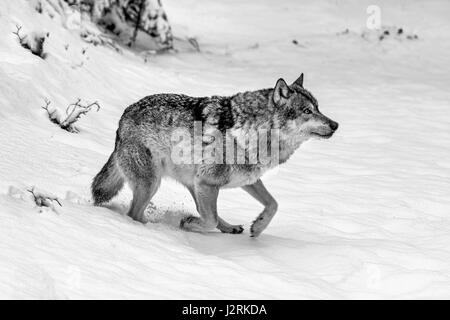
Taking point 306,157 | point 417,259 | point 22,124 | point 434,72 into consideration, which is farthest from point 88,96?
point 434,72

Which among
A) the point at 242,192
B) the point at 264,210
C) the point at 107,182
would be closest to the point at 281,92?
the point at 264,210

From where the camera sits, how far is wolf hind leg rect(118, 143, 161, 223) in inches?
252

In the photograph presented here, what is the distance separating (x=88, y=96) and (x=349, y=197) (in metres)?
4.16

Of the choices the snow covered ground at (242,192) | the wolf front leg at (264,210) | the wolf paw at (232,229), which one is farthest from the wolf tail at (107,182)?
the wolf front leg at (264,210)

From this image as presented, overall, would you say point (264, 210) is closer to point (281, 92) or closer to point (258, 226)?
point (258, 226)

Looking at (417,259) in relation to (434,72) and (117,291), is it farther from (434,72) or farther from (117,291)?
(434,72)

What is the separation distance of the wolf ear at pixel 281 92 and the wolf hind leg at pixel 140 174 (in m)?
1.24

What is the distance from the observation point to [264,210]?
6637 mm

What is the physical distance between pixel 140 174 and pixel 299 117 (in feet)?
4.94

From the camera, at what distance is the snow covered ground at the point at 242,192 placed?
4902 millimetres

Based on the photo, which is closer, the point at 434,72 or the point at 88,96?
the point at 88,96

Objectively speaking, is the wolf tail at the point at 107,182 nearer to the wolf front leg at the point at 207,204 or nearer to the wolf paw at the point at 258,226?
the wolf front leg at the point at 207,204

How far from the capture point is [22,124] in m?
8.09

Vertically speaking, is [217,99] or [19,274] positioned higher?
[217,99]
